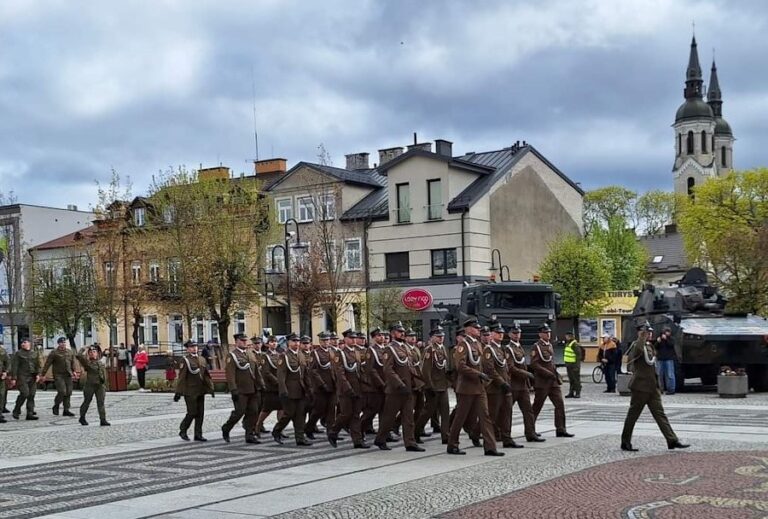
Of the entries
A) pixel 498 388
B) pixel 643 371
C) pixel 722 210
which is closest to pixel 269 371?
pixel 498 388

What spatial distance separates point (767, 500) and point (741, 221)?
180 feet

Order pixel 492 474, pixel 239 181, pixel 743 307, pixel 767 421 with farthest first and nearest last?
pixel 239 181 < pixel 743 307 < pixel 767 421 < pixel 492 474

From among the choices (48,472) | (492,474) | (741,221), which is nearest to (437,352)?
(492,474)

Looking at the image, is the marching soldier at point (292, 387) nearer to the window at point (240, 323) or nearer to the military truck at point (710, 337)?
the military truck at point (710, 337)

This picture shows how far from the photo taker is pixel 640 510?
398 inches

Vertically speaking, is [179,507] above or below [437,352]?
below

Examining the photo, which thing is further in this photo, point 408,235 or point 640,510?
point 408,235

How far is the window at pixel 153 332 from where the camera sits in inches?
2197

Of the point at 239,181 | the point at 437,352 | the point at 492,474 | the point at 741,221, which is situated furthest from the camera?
the point at 741,221

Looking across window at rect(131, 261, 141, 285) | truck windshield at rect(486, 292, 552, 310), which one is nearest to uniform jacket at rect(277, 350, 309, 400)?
truck windshield at rect(486, 292, 552, 310)

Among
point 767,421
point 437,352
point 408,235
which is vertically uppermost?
point 408,235

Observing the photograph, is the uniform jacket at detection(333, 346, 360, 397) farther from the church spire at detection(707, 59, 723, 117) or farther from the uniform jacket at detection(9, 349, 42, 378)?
the church spire at detection(707, 59, 723, 117)

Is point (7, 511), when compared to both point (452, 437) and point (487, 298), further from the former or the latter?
point (487, 298)

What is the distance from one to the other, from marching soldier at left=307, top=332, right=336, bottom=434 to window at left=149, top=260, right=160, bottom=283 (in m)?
26.3
